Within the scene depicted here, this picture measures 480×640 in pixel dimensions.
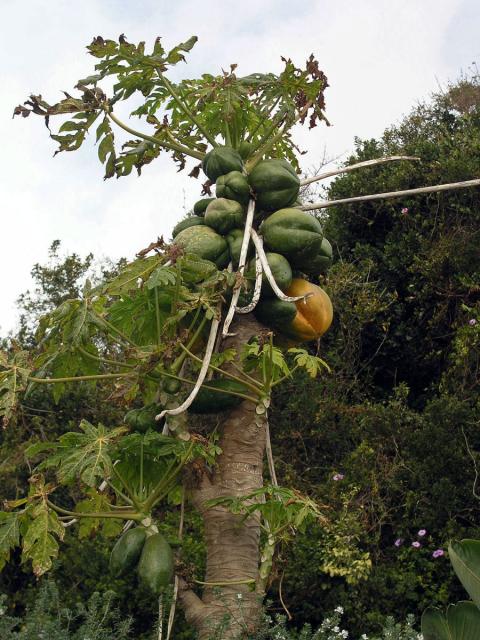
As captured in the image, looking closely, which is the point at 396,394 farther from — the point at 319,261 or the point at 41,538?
the point at 41,538

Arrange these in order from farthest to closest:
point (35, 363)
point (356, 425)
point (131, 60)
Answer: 1. point (356, 425)
2. point (131, 60)
3. point (35, 363)

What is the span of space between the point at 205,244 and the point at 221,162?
0.33 m

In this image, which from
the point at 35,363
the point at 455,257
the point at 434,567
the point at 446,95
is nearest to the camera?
the point at 35,363

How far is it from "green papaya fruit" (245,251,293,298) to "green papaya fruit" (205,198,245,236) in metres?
0.17

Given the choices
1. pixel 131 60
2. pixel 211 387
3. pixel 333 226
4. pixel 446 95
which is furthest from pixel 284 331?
pixel 446 95

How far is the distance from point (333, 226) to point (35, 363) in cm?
708

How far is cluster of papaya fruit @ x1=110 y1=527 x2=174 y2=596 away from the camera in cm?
283

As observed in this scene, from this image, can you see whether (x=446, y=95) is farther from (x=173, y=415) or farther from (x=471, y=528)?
(x=173, y=415)

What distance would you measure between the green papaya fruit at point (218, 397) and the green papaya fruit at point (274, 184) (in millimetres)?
643

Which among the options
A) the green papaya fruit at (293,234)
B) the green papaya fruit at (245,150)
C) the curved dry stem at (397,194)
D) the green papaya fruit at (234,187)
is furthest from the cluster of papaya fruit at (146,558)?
the green papaya fruit at (245,150)

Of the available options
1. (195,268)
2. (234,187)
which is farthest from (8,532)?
(234,187)

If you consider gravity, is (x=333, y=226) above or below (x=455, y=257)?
above

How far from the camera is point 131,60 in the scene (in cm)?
341

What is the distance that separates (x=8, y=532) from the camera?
2832mm
